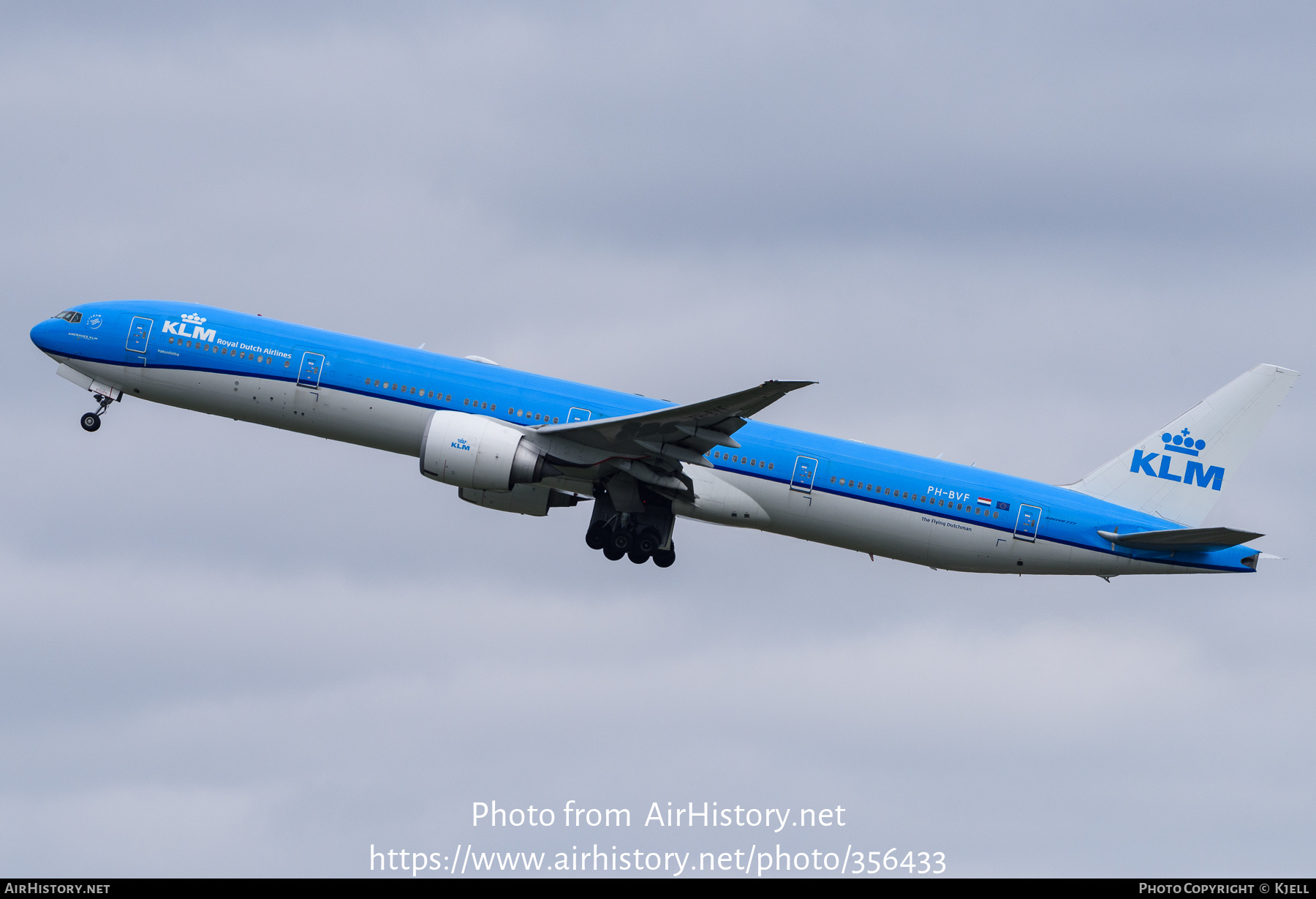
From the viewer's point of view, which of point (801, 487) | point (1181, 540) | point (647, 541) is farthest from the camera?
point (647, 541)

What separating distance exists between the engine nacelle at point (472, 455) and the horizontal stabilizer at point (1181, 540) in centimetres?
1812

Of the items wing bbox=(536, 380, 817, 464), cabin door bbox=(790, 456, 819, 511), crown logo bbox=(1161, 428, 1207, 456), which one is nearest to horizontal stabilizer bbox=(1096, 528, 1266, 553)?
crown logo bbox=(1161, 428, 1207, 456)

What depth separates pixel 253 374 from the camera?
4509 cm

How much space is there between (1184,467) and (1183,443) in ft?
2.63

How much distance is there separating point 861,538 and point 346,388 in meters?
16.0

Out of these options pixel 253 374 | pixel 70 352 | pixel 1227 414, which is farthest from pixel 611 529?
pixel 1227 414

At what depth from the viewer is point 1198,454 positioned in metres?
49.5

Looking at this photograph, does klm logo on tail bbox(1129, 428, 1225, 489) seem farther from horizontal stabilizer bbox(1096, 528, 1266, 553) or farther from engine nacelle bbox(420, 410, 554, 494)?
engine nacelle bbox(420, 410, 554, 494)

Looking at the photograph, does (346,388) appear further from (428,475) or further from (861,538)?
(861,538)

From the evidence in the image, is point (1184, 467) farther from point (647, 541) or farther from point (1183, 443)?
point (647, 541)

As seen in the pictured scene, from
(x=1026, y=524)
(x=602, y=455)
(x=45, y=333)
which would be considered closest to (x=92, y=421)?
(x=45, y=333)

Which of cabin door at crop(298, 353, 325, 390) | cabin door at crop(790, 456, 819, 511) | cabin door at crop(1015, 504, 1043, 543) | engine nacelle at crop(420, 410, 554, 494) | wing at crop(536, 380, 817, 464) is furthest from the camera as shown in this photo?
cabin door at crop(1015, 504, 1043, 543)

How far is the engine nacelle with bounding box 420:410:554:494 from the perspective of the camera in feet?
141

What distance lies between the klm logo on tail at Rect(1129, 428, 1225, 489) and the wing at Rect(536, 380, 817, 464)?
14.4 metres
